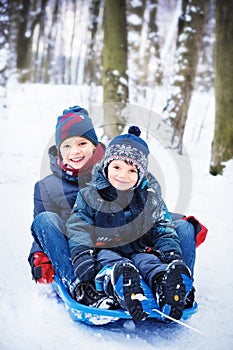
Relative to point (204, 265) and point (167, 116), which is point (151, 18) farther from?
point (204, 265)

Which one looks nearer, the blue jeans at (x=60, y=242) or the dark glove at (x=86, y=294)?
the dark glove at (x=86, y=294)

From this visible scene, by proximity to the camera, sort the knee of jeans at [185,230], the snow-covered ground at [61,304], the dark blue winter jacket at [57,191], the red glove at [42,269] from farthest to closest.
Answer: the dark blue winter jacket at [57,191], the knee of jeans at [185,230], the red glove at [42,269], the snow-covered ground at [61,304]

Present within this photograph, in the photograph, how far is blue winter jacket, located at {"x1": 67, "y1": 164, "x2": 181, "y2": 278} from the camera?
6.55 feet

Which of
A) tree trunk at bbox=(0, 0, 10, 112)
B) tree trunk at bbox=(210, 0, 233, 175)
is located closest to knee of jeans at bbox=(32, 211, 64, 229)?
tree trunk at bbox=(210, 0, 233, 175)

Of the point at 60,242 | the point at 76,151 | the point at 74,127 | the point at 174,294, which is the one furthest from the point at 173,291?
the point at 74,127

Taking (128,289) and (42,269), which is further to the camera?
(42,269)

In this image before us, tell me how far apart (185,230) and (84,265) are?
1.95 ft

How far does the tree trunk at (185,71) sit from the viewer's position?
17.9ft

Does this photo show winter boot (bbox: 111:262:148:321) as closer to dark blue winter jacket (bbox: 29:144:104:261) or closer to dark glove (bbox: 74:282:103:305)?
dark glove (bbox: 74:282:103:305)

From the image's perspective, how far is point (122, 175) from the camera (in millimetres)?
2088

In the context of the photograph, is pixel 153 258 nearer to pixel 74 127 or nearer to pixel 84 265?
pixel 84 265

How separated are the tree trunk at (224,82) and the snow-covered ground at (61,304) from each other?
0.21m

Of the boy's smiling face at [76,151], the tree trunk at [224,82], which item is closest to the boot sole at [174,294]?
the boy's smiling face at [76,151]

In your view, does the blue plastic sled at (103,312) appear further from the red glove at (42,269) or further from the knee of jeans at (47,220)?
the knee of jeans at (47,220)
